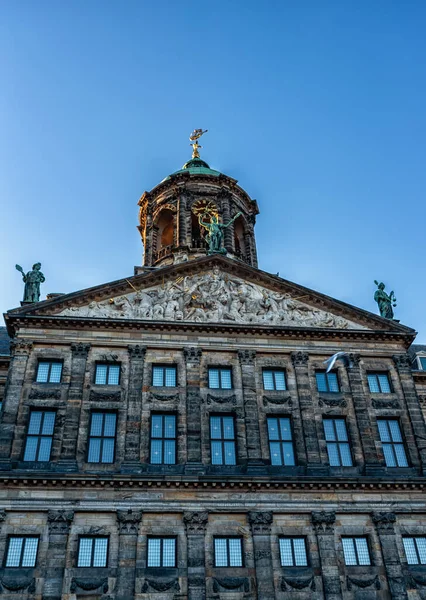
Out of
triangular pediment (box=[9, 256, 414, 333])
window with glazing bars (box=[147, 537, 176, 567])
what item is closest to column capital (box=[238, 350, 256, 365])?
triangular pediment (box=[9, 256, 414, 333])

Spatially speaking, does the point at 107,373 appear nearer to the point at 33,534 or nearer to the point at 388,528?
the point at 33,534

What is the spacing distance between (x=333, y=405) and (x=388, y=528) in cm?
592

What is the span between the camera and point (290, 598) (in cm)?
2417

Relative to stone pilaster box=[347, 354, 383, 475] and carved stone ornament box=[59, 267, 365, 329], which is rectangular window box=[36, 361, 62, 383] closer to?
carved stone ornament box=[59, 267, 365, 329]

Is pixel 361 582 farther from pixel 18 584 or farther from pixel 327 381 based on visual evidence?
pixel 18 584

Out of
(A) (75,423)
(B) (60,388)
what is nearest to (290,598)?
(A) (75,423)

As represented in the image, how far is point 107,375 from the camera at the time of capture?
96.0 ft

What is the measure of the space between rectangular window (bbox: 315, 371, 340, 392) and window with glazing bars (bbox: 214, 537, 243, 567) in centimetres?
852

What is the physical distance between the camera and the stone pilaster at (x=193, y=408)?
1062 inches

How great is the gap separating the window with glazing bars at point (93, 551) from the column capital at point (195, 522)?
10.5 feet

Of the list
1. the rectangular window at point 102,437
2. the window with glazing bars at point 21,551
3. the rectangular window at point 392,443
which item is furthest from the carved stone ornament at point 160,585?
the rectangular window at point 392,443

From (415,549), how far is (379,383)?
313 inches

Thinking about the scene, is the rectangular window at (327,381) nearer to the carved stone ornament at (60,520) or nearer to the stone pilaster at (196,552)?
the stone pilaster at (196,552)

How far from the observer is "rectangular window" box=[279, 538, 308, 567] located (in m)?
25.1
